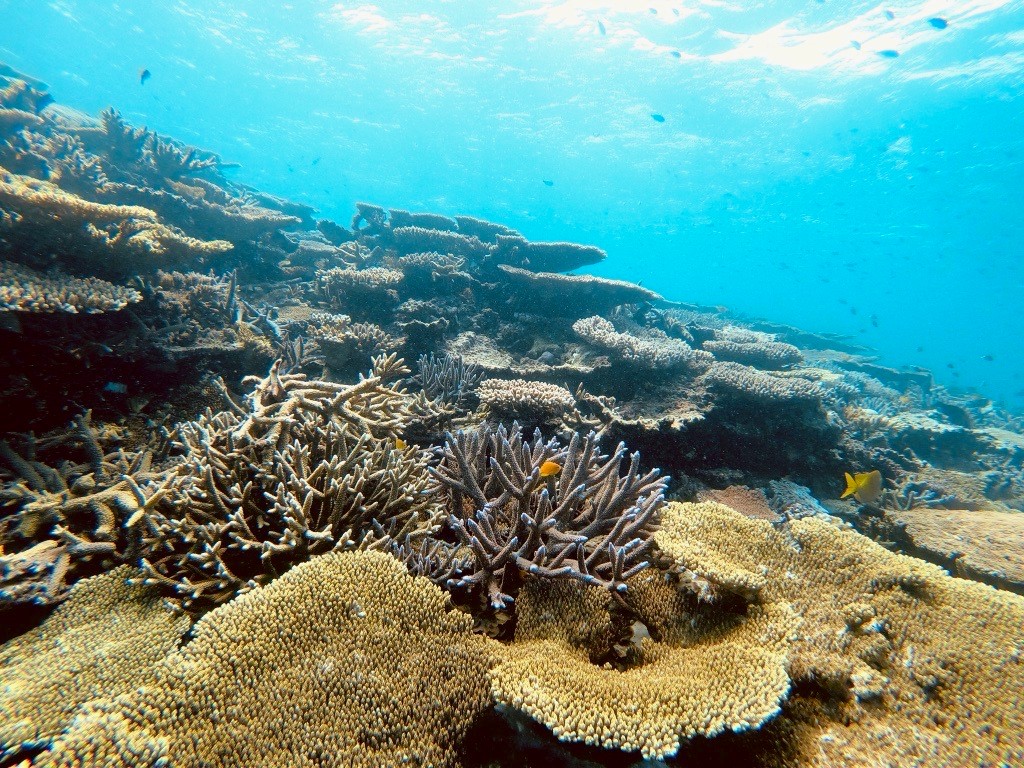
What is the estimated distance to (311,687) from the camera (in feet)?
6.10

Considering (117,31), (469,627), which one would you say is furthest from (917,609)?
(117,31)

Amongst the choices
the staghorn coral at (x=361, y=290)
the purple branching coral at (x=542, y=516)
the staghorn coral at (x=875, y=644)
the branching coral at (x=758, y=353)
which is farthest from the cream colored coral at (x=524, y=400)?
the branching coral at (x=758, y=353)

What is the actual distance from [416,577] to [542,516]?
849 millimetres

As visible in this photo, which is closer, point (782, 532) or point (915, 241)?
point (782, 532)

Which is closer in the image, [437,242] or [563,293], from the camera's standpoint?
[563,293]

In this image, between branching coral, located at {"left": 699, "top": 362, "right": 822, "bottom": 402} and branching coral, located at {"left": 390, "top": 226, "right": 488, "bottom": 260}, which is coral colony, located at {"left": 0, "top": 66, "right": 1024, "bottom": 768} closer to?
branching coral, located at {"left": 699, "top": 362, "right": 822, "bottom": 402}

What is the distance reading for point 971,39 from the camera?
2183 cm

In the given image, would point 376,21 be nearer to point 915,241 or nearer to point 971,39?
point 971,39

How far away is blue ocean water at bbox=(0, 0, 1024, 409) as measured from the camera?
25.6 metres

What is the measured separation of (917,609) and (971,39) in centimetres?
3455

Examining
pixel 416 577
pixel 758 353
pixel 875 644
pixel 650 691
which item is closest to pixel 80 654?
pixel 416 577

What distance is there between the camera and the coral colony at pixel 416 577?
5.94ft

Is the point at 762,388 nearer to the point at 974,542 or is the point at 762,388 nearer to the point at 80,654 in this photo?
the point at 974,542

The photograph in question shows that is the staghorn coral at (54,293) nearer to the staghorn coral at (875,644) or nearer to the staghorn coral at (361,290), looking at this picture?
the staghorn coral at (361,290)
